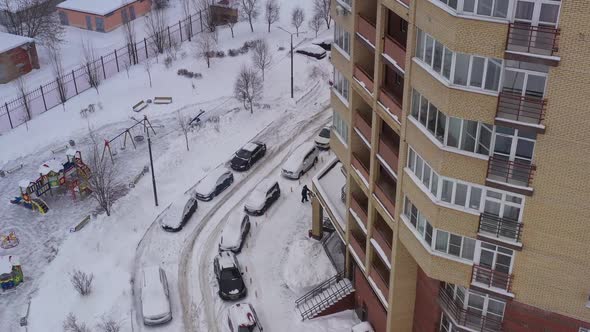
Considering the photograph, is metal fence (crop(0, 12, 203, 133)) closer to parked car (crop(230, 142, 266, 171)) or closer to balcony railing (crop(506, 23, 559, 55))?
parked car (crop(230, 142, 266, 171))

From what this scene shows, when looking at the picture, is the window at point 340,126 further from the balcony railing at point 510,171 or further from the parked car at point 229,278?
the balcony railing at point 510,171

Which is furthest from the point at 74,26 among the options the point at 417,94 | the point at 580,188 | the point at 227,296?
the point at 580,188

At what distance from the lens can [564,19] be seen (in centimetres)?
2019

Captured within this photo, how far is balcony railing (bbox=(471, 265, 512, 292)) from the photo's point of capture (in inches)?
1021

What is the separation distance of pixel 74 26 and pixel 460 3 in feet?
231

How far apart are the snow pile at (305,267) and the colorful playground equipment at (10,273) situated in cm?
1613

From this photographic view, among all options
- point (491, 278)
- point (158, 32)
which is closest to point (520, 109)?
point (491, 278)

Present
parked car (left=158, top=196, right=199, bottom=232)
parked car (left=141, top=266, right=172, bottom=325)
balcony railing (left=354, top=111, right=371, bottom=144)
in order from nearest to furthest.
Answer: balcony railing (left=354, top=111, right=371, bottom=144)
parked car (left=141, top=266, right=172, bottom=325)
parked car (left=158, top=196, right=199, bottom=232)

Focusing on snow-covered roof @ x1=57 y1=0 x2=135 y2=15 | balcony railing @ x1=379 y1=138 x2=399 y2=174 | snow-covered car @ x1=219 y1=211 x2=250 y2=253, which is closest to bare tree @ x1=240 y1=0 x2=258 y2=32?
snow-covered roof @ x1=57 y1=0 x2=135 y2=15

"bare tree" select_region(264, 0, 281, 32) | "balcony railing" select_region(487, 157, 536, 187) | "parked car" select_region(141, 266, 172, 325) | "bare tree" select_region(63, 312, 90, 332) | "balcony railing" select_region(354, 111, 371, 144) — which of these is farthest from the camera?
"bare tree" select_region(264, 0, 281, 32)

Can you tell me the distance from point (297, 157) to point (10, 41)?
3570 centimetres

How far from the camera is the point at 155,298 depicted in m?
39.0

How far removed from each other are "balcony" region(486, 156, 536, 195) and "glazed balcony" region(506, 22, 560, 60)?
13.2ft

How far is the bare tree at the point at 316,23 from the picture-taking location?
76.3 metres
